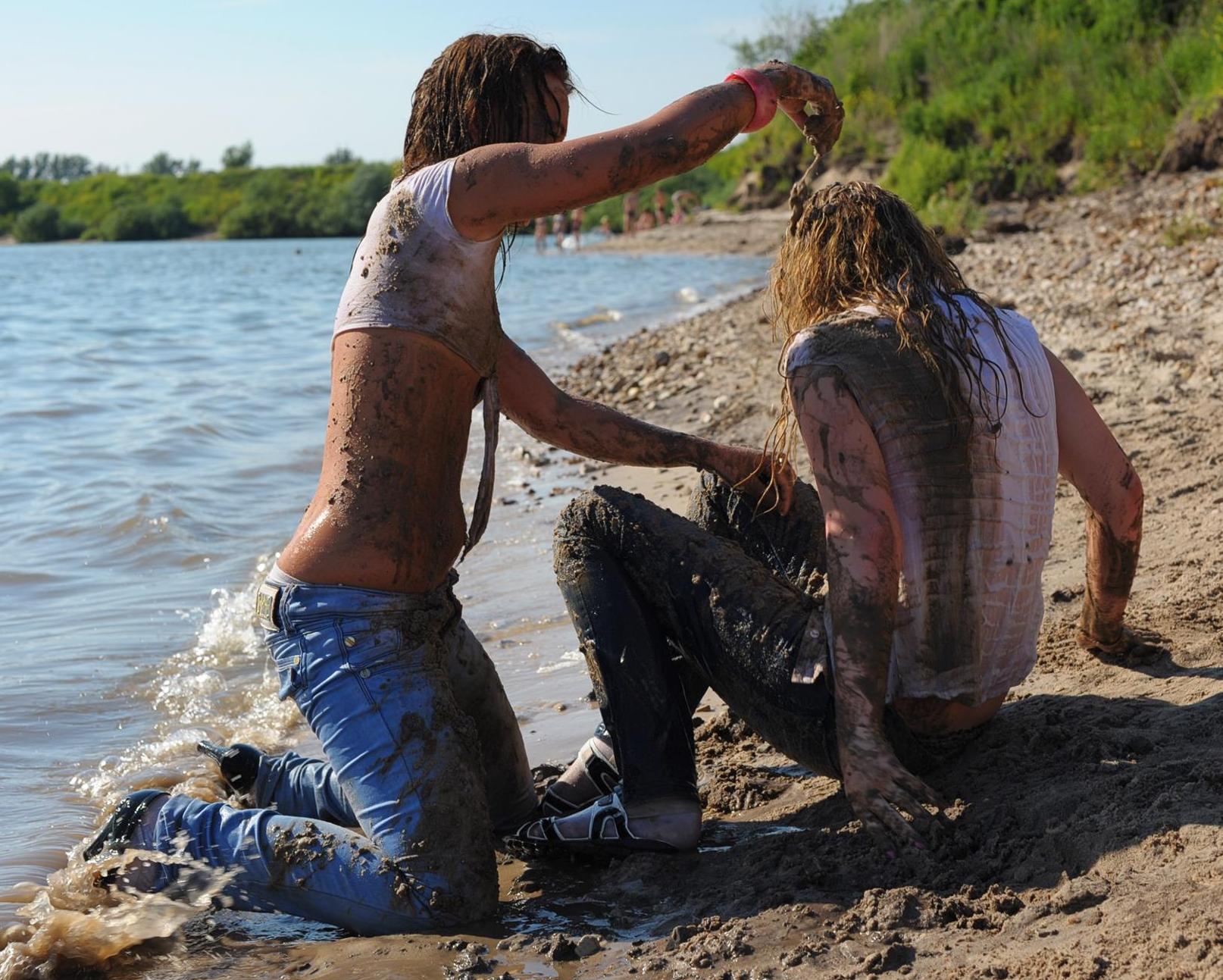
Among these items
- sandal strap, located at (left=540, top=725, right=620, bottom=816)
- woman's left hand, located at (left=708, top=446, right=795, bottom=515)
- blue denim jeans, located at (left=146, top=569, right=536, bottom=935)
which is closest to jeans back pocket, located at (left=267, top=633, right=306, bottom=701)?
blue denim jeans, located at (left=146, top=569, right=536, bottom=935)

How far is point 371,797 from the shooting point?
2.83 meters

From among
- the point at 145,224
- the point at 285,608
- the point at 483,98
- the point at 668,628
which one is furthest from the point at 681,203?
the point at 145,224

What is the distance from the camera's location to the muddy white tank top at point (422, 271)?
9.25 feet

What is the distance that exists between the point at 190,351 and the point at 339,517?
15.5 metres

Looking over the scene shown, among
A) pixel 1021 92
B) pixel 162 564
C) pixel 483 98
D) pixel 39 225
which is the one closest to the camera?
pixel 483 98

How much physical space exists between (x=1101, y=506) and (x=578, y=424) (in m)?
1.36

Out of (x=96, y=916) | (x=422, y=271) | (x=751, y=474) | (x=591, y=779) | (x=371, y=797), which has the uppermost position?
(x=422, y=271)

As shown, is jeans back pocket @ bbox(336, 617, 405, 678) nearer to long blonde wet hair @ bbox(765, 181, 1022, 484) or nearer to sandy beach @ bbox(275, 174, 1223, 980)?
sandy beach @ bbox(275, 174, 1223, 980)

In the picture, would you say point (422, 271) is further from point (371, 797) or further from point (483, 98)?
point (371, 797)

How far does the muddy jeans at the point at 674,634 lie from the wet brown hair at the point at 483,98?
864 millimetres

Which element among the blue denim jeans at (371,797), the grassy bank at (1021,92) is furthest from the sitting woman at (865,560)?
the grassy bank at (1021,92)

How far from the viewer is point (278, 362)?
1573 cm

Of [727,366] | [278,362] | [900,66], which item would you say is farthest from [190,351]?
[900,66]

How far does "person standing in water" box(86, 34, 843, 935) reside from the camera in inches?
109
